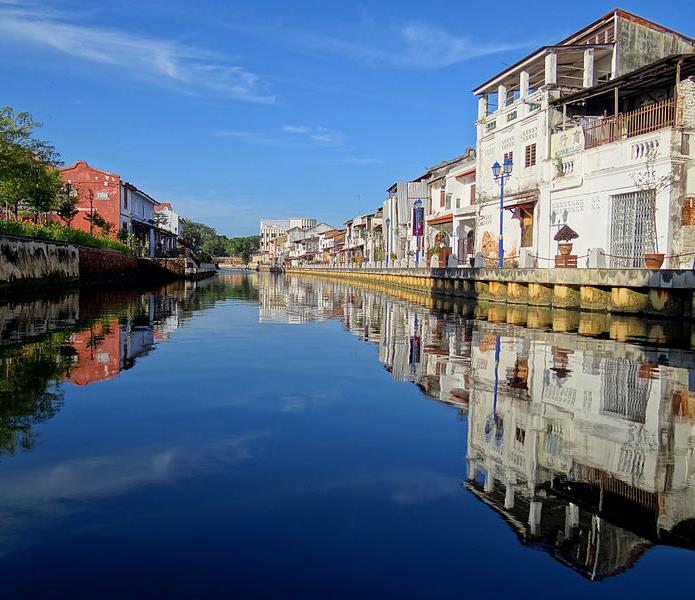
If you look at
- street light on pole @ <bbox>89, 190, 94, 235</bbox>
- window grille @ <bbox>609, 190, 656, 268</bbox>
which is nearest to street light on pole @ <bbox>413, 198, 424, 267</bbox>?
window grille @ <bbox>609, 190, 656, 268</bbox>

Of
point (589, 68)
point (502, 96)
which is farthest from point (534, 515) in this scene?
point (502, 96)

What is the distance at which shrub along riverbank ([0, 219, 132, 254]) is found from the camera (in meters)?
25.5

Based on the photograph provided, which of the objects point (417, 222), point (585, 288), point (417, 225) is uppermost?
point (417, 222)

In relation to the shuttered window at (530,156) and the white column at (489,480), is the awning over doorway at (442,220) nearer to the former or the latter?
the shuttered window at (530,156)

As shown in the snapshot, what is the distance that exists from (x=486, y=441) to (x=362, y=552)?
2.38m

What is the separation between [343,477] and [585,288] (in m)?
17.3

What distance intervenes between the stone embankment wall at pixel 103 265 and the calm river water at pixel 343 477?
27.7 meters

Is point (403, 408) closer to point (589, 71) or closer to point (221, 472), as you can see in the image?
point (221, 472)

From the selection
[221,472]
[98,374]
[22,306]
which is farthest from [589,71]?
[221,472]

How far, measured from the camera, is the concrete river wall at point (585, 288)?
16.5m

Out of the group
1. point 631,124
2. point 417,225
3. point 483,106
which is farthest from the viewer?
point 417,225

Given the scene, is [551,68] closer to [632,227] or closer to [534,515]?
[632,227]

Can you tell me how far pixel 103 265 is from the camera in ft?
132

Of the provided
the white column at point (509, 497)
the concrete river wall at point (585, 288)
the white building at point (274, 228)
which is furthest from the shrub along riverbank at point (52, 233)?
the white building at point (274, 228)
